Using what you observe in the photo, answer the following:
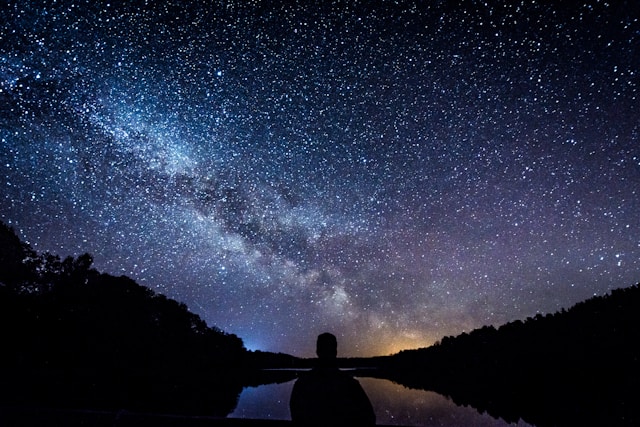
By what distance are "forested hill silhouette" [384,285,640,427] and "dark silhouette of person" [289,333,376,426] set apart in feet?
48.2

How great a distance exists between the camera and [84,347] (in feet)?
112

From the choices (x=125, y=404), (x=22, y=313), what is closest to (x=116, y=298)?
(x=22, y=313)

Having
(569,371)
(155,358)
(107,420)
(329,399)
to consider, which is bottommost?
(107,420)

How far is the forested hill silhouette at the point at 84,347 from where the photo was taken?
17641 mm

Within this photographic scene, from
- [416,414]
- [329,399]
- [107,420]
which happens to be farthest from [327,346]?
[416,414]

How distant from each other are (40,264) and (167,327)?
32.2 meters

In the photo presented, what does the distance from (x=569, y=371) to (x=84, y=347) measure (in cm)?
4681

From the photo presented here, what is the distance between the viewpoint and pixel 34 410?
2.49 meters

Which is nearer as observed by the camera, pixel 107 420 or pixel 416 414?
pixel 107 420

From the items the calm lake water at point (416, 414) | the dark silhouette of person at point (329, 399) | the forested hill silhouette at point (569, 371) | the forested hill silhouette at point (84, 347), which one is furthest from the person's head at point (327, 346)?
the forested hill silhouette at point (84, 347)

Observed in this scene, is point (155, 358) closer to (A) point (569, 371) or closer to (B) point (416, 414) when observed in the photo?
(B) point (416, 414)

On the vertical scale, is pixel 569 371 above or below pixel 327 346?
above

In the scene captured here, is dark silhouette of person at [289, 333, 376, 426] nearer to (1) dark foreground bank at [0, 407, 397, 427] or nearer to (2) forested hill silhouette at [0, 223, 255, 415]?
(1) dark foreground bank at [0, 407, 397, 427]

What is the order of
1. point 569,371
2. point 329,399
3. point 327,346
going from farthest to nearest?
point 569,371 < point 327,346 < point 329,399
